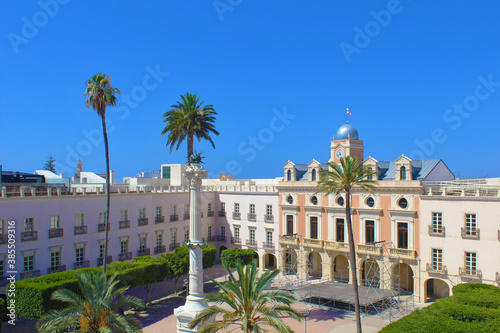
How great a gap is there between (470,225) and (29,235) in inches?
1466

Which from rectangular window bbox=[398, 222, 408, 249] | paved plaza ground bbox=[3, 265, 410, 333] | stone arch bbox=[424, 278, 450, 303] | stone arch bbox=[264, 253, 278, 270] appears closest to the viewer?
paved plaza ground bbox=[3, 265, 410, 333]

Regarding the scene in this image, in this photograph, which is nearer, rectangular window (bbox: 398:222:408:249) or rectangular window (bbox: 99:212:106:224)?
rectangular window (bbox: 398:222:408:249)

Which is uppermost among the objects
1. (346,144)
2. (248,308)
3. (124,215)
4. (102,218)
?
(346,144)

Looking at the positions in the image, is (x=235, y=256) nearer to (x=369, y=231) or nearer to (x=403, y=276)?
(x=369, y=231)

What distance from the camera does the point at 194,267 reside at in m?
24.5

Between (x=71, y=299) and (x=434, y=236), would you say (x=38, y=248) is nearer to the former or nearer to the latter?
(x=71, y=299)

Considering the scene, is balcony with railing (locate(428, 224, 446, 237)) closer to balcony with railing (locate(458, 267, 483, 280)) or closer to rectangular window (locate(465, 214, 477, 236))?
rectangular window (locate(465, 214, 477, 236))

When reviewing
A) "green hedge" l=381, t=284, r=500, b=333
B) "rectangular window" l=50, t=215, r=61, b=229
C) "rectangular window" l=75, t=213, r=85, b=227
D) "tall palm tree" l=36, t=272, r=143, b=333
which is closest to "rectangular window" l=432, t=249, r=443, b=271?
"green hedge" l=381, t=284, r=500, b=333

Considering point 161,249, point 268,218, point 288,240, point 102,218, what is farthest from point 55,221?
point 288,240

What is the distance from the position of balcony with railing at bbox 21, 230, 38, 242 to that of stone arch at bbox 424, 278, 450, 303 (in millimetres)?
34606

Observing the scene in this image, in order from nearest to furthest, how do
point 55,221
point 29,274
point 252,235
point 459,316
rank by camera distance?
point 459,316
point 29,274
point 55,221
point 252,235

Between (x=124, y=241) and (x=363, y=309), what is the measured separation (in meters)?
24.4

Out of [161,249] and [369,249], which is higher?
[369,249]

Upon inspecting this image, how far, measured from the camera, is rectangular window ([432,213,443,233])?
3684cm
